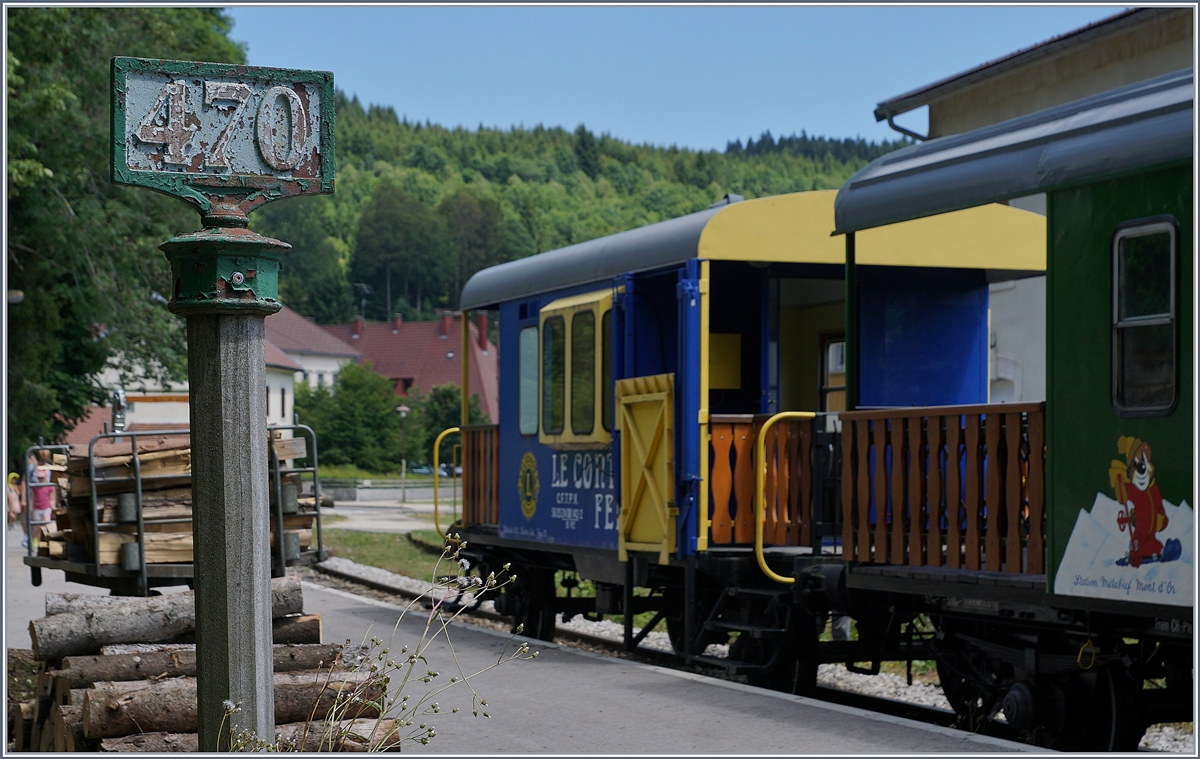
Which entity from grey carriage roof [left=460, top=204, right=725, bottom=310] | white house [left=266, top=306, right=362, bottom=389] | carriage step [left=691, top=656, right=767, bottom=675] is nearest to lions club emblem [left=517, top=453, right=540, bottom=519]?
grey carriage roof [left=460, top=204, right=725, bottom=310]

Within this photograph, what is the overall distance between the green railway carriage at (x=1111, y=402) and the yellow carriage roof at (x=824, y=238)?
8.14 ft

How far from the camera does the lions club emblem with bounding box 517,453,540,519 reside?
13352 mm

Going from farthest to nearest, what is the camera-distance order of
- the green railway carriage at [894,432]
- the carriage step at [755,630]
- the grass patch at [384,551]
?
1. the grass patch at [384,551]
2. the carriage step at [755,630]
3. the green railway carriage at [894,432]

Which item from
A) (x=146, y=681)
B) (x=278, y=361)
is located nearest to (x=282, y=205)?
(x=278, y=361)

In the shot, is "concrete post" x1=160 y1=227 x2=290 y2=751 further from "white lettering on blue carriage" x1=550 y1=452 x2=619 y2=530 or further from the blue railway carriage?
"white lettering on blue carriage" x1=550 y1=452 x2=619 y2=530

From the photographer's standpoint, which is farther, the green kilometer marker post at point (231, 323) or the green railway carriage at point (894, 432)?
the green railway carriage at point (894, 432)

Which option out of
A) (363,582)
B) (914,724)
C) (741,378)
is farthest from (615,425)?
(363,582)

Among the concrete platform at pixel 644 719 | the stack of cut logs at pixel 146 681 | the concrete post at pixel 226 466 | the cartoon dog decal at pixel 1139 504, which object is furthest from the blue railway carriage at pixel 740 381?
the concrete post at pixel 226 466

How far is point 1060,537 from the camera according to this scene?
287 inches

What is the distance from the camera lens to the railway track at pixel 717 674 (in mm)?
9820

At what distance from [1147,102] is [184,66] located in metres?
Result: 4.72

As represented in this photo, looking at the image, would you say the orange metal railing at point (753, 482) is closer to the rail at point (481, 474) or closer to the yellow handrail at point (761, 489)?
the yellow handrail at point (761, 489)

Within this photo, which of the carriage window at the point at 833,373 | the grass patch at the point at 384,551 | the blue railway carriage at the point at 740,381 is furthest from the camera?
the grass patch at the point at 384,551

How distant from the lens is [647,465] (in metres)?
11.1
